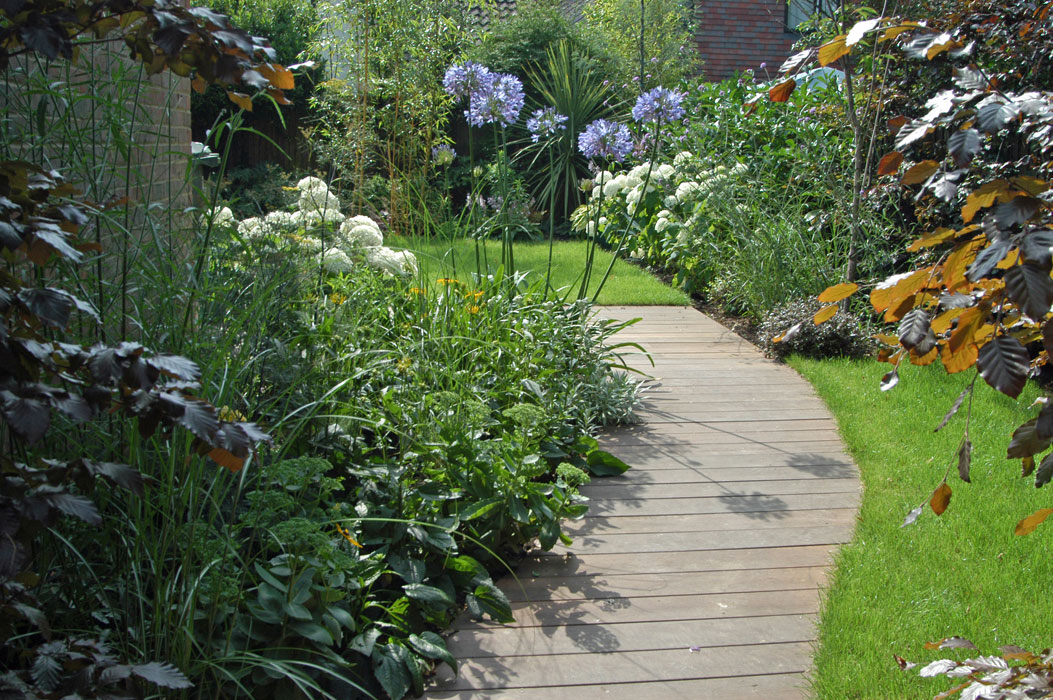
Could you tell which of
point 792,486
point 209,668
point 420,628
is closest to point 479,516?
point 420,628

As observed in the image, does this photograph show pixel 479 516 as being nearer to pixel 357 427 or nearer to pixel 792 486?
pixel 357 427

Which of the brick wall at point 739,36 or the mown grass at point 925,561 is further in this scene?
the brick wall at point 739,36

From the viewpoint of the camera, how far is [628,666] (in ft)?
8.16

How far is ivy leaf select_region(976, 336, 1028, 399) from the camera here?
1.10m

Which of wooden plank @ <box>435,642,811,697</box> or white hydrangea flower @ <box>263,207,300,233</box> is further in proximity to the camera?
white hydrangea flower @ <box>263,207,300,233</box>

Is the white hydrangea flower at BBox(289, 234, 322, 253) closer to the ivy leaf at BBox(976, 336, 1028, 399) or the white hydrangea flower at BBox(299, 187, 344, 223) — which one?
the white hydrangea flower at BBox(299, 187, 344, 223)

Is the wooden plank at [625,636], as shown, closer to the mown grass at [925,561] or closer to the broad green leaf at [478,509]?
the mown grass at [925,561]

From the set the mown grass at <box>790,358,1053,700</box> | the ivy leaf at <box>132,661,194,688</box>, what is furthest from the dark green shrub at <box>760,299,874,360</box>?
the ivy leaf at <box>132,661,194,688</box>

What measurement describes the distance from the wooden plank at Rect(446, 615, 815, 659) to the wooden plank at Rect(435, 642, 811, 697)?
34mm

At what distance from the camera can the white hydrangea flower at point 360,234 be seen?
13.9 feet

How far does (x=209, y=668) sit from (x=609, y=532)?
1641 mm

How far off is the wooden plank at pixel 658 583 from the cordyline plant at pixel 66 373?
1.53 metres

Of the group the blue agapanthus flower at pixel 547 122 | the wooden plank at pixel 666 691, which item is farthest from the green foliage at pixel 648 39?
the wooden plank at pixel 666 691

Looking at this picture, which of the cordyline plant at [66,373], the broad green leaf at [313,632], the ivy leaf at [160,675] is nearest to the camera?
the cordyline plant at [66,373]
